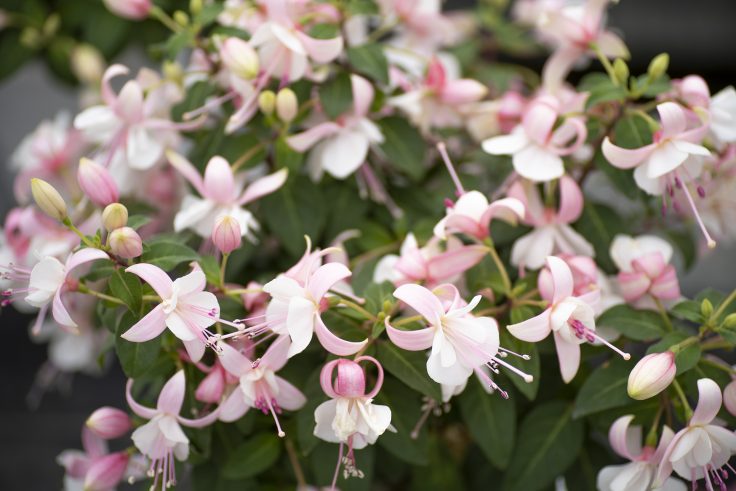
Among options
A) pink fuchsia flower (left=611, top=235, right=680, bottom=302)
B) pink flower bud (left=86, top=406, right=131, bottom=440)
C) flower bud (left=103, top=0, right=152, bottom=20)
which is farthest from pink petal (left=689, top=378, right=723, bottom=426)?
flower bud (left=103, top=0, right=152, bottom=20)

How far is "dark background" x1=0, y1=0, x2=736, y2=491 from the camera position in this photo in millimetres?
1236

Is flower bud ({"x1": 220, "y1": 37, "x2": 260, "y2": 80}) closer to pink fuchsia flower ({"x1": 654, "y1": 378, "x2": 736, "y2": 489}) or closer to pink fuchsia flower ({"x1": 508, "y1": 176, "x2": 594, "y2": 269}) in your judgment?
pink fuchsia flower ({"x1": 508, "y1": 176, "x2": 594, "y2": 269})

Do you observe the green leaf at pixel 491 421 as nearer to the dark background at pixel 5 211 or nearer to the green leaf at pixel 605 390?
the green leaf at pixel 605 390

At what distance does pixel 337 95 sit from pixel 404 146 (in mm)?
82

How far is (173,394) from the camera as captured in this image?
602 millimetres

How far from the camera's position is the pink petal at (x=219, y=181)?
0.67 metres

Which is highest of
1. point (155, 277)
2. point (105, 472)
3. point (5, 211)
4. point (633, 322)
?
point (155, 277)

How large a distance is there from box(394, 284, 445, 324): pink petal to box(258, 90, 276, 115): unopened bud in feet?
0.77

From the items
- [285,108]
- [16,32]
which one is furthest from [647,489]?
[16,32]

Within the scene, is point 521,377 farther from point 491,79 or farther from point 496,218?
point 491,79

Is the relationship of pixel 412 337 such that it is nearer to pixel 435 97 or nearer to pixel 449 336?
pixel 449 336

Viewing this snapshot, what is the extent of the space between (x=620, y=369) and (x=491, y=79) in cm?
43

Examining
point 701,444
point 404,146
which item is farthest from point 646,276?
point 404,146

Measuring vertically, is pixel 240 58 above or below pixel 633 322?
above
